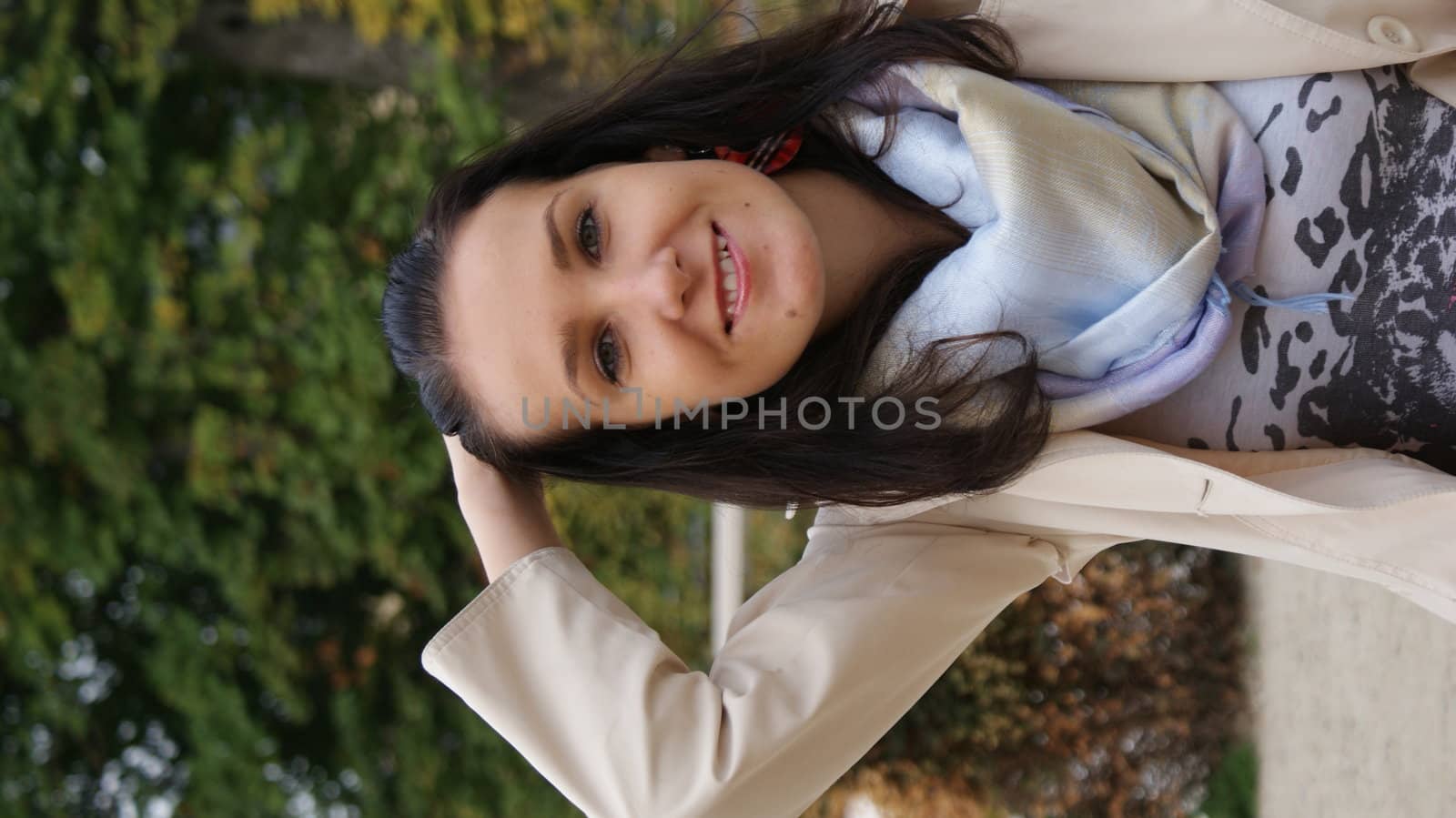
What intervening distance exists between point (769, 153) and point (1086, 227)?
20.9 inches

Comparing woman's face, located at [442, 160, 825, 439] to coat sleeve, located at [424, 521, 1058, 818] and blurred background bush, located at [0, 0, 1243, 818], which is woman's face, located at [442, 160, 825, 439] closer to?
coat sleeve, located at [424, 521, 1058, 818]

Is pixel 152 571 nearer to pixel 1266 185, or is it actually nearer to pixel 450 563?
pixel 450 563

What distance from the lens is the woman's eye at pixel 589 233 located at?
1.67 m

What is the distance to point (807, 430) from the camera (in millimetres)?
1712

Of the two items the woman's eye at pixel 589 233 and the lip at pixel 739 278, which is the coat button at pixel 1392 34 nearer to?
the lip at pixel 739 278

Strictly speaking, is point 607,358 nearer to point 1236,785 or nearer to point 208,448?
point 208,448

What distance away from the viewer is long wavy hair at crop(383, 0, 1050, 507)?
1.62 meters

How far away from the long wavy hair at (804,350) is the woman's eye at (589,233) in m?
0.18

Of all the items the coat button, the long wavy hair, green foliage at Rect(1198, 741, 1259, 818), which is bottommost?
green foliage at Rect(1198, 741, 1259, 818)

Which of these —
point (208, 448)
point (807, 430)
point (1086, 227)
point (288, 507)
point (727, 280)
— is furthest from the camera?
point (288, 507)

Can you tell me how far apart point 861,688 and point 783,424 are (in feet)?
1.37

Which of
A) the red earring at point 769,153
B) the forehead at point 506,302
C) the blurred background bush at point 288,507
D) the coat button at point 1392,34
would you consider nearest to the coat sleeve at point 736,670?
the forehead at point 506,302

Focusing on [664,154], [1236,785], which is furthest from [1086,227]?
[1236,785]

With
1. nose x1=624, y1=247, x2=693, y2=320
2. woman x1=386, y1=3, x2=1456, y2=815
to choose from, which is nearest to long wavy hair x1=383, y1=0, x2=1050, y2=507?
woman x1=386, y1=3, x2=1456, y2=815
